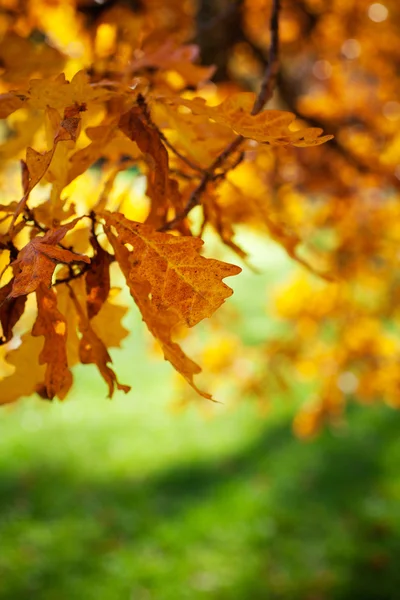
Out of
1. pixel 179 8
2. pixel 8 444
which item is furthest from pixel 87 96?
pixel 8 444

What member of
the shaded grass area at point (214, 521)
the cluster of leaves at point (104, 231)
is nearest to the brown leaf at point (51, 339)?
the cluster of leaves at point (104, 231)

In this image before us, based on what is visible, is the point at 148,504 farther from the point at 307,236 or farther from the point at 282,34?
the point at 282,34

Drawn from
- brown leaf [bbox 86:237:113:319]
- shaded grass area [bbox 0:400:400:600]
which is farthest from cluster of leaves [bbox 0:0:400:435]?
shaded grass area [bbox 0:400:400:600]

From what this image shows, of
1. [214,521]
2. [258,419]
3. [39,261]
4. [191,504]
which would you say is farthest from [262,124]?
[258,419]

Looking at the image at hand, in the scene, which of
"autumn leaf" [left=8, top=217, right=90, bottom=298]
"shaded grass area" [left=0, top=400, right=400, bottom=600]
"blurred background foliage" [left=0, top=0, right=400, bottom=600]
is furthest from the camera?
"shaded grass area" [left=0, top=400, right=400, bottom=600]

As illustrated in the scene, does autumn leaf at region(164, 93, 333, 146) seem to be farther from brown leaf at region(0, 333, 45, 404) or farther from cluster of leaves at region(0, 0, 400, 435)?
brown leaf at region(0, 333, 45, 404)

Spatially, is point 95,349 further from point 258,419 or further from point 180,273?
point 258,419
